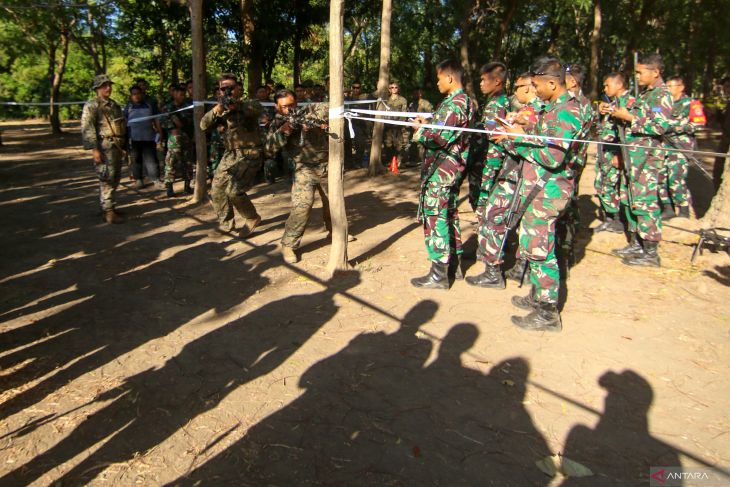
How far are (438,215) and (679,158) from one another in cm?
401

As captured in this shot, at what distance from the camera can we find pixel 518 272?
211 inches

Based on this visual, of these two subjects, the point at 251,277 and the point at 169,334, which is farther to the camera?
the point at 251,277

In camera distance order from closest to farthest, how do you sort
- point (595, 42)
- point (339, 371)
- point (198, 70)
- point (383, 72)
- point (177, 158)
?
point (339, 371), point (198, 70), point (177, 158), point (383, 72), point (595, 42)

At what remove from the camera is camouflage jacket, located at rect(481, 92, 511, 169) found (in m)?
5.26

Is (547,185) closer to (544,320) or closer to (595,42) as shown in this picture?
(544,320)

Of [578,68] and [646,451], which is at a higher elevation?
[578,68]

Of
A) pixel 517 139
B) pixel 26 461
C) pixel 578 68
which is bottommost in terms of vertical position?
pixel 26 461

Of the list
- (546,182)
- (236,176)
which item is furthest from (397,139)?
(546,182)

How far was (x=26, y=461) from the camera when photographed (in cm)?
276

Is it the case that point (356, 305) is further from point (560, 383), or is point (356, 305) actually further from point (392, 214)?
point (392, 214)

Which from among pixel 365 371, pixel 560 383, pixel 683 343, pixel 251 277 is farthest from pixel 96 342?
pixel 683 343

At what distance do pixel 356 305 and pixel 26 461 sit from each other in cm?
269

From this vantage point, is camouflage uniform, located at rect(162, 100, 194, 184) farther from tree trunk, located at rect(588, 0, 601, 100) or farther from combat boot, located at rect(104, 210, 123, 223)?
tree trunk, located at rect(588, 0, 601, 100)

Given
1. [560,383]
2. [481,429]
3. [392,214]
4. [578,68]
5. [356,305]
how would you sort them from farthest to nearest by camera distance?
[392,214] → [578,68] → [356,305] → [560,383] → [481,429]
